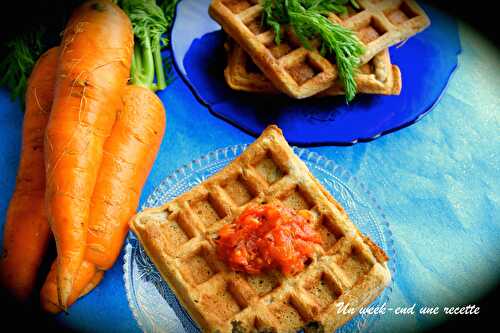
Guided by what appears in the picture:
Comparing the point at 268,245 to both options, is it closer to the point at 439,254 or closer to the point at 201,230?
the point at 201,230

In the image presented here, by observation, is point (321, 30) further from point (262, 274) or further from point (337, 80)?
point (262, 274)

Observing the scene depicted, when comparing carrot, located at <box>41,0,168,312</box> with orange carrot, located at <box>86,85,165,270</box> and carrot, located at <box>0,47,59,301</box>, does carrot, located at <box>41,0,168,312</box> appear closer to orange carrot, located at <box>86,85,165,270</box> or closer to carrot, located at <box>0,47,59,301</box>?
orange carrot, located at <box>86,85,165,270</box>

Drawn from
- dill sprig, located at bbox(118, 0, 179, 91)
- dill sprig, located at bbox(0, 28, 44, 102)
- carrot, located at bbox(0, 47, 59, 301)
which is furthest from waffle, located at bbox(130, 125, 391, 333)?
dill sprig, located at bbox(0, 28, 44, 102)

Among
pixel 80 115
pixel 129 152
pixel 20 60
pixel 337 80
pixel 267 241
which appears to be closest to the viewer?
pixel 267 241

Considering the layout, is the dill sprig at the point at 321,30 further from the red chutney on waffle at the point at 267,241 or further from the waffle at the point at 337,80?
the red chutney on waffle at the point at 267,241

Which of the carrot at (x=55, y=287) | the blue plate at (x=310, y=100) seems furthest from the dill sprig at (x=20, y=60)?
the carrot at (x=55, y=287)

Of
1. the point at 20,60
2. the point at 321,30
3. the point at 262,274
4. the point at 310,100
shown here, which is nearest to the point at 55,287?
the point at 262,274
